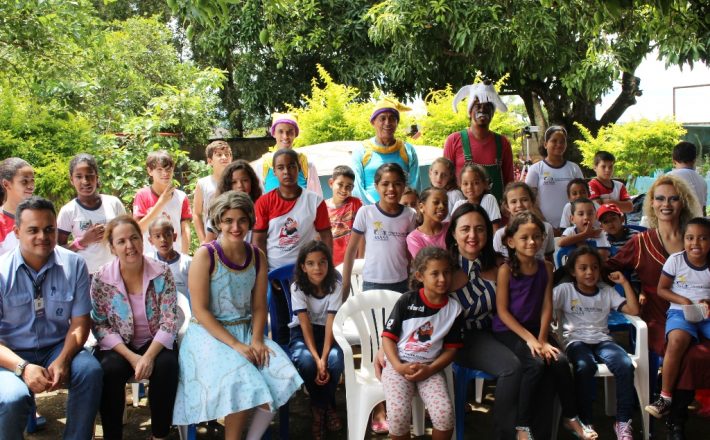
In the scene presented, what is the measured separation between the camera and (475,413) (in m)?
4.16

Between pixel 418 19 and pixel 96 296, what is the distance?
8.03 meters

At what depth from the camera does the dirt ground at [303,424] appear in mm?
3848

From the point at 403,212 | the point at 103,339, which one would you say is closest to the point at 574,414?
the point at 403,212

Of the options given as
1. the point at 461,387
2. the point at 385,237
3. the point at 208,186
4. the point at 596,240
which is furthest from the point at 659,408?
the point at 208,186

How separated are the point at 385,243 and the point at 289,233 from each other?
636 millimetres

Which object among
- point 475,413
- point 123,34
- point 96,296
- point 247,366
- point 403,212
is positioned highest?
point 123,34

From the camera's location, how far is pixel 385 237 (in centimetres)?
420

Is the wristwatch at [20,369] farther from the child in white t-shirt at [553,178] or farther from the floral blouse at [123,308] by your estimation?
the child in white t-shirt at [553,178]

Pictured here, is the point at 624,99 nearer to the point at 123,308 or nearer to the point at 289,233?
the point at 289,233

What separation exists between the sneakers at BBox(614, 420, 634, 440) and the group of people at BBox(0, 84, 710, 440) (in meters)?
0.01

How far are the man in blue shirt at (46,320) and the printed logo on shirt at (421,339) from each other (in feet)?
5.12

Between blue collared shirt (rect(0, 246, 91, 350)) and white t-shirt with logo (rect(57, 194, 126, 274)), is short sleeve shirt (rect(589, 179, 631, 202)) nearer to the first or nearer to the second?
white t-shirt with logo (rect(57, 194, 126, 274))

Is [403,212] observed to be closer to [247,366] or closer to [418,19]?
[247,366]

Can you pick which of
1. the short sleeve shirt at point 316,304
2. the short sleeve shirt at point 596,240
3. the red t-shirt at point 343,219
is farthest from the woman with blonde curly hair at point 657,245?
the red t-shirt at point 343,219
